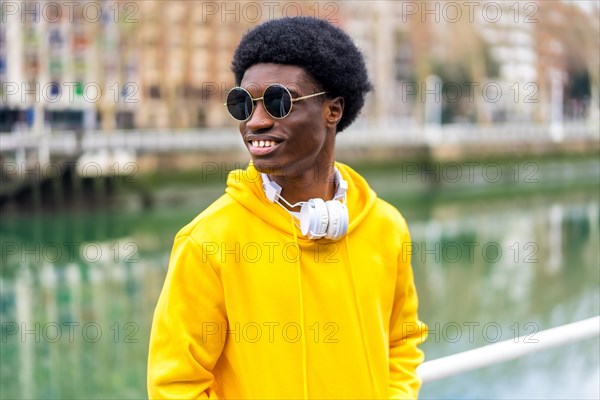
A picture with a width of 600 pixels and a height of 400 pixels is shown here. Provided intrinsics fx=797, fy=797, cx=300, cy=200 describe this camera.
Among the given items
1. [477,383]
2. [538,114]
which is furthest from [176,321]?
[538,114]

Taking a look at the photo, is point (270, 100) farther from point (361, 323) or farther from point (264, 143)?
point (361, 323)

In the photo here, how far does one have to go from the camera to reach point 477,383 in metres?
2.63

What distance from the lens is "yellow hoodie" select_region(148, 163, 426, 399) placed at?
123 centimetres

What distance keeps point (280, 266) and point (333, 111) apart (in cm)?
29

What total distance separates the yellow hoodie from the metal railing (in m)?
0.28

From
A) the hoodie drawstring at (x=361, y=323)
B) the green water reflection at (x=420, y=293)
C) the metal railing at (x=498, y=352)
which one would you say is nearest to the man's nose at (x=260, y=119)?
the hoodie drawstring at (x=361, y=323)

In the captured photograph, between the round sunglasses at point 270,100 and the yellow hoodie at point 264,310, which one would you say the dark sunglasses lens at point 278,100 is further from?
the yellow hoodie at point 264,310

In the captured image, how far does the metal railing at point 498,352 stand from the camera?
5.42ft

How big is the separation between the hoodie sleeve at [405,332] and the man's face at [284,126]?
282 millimetres

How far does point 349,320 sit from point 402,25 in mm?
44463

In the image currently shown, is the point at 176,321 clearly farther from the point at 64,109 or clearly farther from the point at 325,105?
the point at 64,109

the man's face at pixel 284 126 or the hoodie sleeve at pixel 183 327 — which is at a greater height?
the man's face at pixel 284 126

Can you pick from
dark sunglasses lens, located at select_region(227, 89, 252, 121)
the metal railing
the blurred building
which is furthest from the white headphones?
the blurred building

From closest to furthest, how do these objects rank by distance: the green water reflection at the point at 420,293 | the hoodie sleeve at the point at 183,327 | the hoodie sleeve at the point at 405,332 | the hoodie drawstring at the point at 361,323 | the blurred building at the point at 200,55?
the hoodie sleeve at the point at 183,327
the hoodie drawstring at the point at 361,323
the hoodie sleeve at the point at 405,332
the green water reflection at the point at 420,293
the blurred building at the point at 200,55
